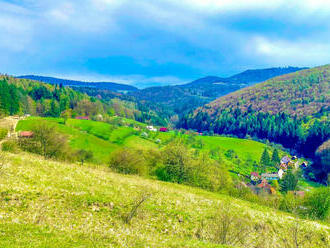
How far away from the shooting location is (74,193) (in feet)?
72.6

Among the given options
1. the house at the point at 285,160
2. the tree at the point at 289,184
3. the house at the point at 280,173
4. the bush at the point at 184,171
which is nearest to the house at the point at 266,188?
the tree at the point at 289,184

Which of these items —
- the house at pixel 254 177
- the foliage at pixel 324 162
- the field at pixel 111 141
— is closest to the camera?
the field at pixel 111 141

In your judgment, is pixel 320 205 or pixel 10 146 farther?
pixel 320 205

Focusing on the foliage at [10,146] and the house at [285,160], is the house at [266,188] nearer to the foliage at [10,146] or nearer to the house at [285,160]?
the house at [285,160]

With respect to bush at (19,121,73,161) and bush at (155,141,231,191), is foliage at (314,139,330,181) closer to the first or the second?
bush at (155,141,231,191)

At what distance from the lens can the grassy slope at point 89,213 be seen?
1376 centimetres

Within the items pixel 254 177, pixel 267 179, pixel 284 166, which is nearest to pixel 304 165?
pixel 284 166

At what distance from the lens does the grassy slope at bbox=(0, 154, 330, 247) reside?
13758mm

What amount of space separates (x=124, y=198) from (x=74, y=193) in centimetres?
538

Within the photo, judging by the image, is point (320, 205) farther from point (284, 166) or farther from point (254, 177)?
point (284, 166)

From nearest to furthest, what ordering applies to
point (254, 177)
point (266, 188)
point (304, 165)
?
point (266, 188)
point (254, 177)
point (304, 165)

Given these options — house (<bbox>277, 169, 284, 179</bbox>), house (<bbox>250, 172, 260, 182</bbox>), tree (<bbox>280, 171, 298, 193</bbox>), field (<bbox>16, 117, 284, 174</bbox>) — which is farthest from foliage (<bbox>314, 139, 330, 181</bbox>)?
house (<bbox>250, 172, 260, 182</bbox>)

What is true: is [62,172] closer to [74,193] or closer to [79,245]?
[74,193]

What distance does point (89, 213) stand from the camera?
66.2ft
